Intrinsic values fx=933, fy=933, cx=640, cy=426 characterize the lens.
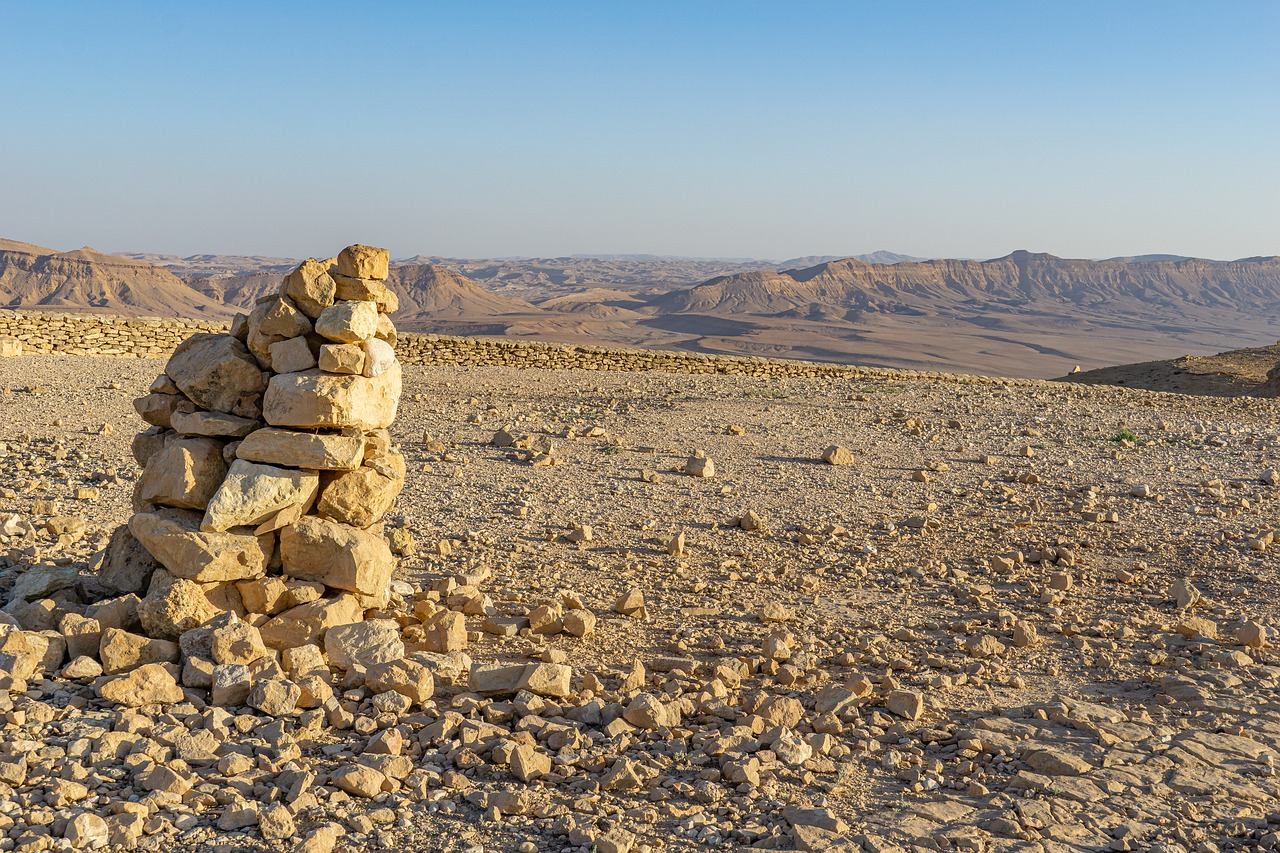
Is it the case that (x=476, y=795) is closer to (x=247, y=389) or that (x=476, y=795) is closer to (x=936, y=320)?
(x=247, y=389)

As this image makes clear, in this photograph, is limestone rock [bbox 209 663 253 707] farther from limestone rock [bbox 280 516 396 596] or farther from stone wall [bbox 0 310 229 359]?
stone wall [bbox 0 310 229 359]

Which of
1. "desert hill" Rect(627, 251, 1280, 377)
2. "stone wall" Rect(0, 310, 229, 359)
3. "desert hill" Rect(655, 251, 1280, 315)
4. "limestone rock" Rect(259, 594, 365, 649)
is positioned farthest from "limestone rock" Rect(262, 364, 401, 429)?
"desert hill" Rect(655, 251, 1280, 315)

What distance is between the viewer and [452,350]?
19.8m

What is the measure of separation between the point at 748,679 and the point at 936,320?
112165 millimetres

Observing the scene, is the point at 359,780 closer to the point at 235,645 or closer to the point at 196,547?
the point at 235,645

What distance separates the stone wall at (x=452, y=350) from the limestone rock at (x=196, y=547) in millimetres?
13048

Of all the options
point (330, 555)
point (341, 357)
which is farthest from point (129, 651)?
point (341, 357)

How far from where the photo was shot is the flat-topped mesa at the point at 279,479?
5.25m

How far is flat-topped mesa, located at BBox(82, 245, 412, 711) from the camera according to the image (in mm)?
5246

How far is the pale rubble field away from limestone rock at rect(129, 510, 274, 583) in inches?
23.9

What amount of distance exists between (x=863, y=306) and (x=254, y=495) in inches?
4719

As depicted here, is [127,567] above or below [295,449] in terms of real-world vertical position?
below

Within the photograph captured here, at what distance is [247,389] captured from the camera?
18.8 feet

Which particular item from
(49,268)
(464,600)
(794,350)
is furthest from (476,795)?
(49,268)
